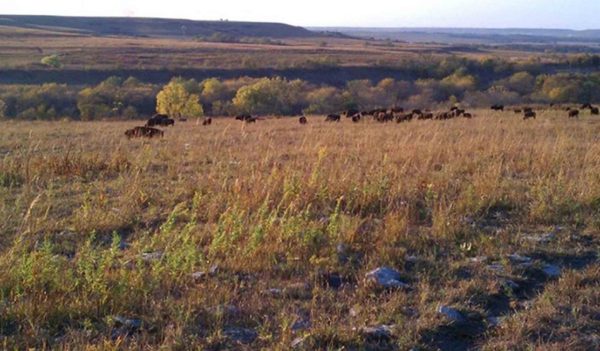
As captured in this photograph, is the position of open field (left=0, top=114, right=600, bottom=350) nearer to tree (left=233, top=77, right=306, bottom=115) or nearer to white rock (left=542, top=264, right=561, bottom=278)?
white rock (left=542, top=264, right=561, bottom=278)

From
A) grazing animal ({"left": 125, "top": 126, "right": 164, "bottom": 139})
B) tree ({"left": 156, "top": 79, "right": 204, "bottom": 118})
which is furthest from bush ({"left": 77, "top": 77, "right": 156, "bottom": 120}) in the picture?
grazing animal ({"left": 125, "top": 126, "right": 164, "bottom": 139})

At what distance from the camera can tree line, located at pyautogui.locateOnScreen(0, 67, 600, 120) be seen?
4241 centimetres

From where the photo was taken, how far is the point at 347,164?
8656 mm

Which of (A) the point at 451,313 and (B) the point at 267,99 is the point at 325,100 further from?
(A) the point at 451,313

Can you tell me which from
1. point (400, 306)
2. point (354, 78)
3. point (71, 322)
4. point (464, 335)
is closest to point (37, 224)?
point (71, 322)

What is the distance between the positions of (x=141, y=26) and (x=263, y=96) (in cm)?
14086

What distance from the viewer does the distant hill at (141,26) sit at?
163m

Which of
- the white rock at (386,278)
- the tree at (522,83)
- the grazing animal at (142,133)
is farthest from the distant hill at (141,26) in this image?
the white rock at (386,278)

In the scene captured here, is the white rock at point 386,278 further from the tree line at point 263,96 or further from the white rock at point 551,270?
the tree line at point 263,96

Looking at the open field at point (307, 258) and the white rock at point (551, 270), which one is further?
the white rock at point (551, 270)

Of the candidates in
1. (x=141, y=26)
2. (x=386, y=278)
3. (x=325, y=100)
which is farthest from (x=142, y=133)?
(x=141, y=26)

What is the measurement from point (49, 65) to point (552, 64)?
55.4m

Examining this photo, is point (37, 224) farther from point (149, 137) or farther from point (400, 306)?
point (149, 137)

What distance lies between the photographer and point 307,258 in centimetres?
516
